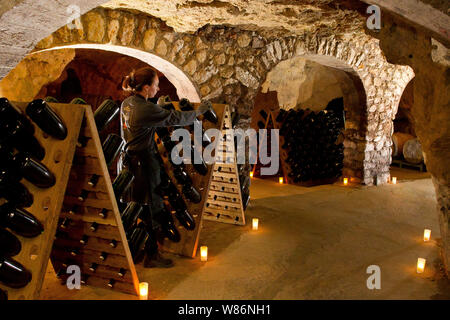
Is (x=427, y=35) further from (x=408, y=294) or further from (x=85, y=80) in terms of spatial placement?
(x=85, y=80)

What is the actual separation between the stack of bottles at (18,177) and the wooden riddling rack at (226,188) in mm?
2010

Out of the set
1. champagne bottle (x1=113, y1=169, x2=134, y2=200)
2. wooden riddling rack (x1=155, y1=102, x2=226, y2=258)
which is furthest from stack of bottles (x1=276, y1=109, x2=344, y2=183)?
champagne bottle (x1=113, y1=169, x2=134, y2=200)

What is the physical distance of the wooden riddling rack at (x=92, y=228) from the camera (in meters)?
2.07

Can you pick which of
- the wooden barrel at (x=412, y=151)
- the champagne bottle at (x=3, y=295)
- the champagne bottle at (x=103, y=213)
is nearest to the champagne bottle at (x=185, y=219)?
the champagne bottle at (x=103, y=213)

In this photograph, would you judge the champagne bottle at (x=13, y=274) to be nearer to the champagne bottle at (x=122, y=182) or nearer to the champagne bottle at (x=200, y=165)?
the champagne bottle at (x=122, y=182)

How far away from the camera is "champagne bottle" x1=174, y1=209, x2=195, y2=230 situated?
3047 millimetres

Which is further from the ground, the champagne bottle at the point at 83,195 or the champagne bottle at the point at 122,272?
the champagne bottle at the point at 83,195

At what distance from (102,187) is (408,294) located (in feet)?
7.19

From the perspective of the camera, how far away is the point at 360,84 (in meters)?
5.94

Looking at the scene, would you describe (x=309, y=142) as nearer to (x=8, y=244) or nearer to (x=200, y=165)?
(x=200, y=165)

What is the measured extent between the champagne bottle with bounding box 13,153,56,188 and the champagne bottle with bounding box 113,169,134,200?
0.54 m

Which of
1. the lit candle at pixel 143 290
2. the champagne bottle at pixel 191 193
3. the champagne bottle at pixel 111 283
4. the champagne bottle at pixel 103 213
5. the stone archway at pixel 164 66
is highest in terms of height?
the stone archway at pixel 164 66

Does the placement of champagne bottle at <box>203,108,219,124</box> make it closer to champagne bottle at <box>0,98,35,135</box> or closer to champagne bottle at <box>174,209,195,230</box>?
champagne bottle at <box>174,209,195,230</box>

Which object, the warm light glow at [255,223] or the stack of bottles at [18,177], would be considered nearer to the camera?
the stack of bottles at [18,177]
